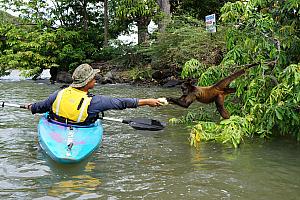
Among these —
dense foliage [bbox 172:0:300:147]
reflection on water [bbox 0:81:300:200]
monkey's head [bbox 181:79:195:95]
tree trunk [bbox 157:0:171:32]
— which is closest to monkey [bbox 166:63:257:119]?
monkey's head [bbox 181:79:195:95]

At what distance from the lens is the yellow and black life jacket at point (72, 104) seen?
17.7 ft

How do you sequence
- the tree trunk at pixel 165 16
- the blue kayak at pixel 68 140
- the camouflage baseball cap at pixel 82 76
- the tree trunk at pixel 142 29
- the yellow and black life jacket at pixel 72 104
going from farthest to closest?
the tree trunk at pixel 142 29
the tree trunk at pixel 165 16
the camouflage baseball cap at pixel 82 76
the yellow and black life jacket at pixel 72 104
the blue kayak at pixel 68 140

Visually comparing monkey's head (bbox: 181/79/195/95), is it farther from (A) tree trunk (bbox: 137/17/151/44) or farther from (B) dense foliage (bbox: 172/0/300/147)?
(A) tree trunk (bbox: 137/17/151/44)

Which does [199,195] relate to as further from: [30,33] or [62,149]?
[30,33]

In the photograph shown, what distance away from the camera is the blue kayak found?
16.7 feet

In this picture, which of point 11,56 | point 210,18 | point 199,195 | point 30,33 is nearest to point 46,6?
point 30,33

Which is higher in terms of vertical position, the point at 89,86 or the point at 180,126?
the point at 89,86

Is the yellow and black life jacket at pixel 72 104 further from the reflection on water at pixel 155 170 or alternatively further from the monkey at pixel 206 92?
the monkey at pixel 206 92

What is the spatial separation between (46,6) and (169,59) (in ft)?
31.9

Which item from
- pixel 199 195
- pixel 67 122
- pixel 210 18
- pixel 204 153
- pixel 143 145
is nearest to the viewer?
pixel 199 195

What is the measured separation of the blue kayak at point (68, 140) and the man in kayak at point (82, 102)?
5.4 inches

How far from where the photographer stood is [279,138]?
22.0ft

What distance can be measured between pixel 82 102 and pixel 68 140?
510 millimetres

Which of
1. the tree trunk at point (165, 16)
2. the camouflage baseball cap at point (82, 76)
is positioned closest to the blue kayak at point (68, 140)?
the camouflage baseball cap at point (82, 76)
